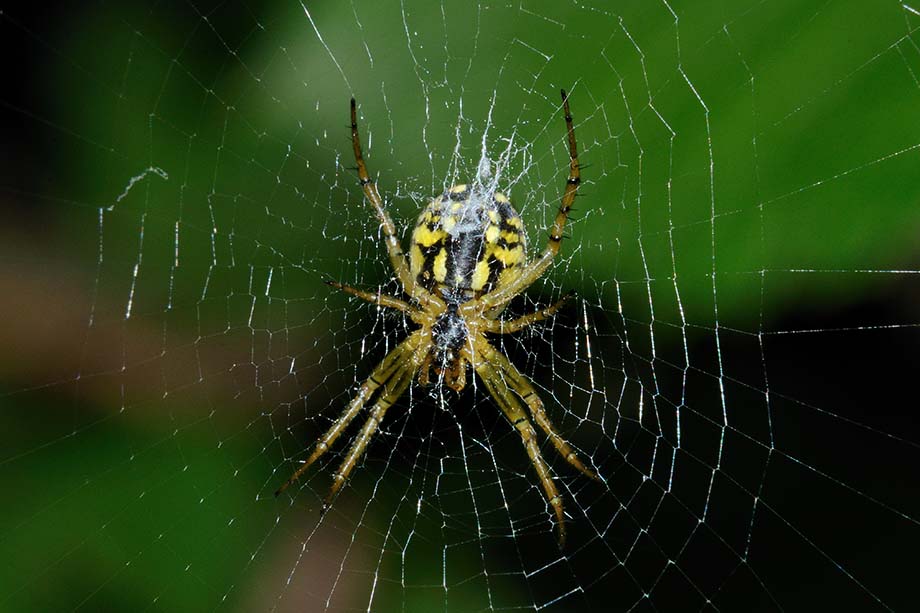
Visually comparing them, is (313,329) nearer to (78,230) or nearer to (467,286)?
(467,286)

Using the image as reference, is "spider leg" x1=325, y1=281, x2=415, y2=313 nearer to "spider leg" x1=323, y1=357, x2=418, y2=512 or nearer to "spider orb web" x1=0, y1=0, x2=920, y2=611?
"spider orb web" x1=0, y1=0, x2=920, y2=611

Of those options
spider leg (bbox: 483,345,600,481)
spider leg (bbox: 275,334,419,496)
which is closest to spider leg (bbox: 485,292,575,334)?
spider leg (bbox: 483,345,600,481)

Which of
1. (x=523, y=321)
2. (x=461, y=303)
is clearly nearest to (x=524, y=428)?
(x=523, y=321)

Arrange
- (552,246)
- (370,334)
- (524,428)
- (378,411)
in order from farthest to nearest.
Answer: (378,411) < (524,428) < (370,334) < (552,246)

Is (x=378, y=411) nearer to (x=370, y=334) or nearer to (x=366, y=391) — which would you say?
(x=366, y=391)

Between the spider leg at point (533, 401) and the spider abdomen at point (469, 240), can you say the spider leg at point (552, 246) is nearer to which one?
the spider abdomen at point (469, 240)
